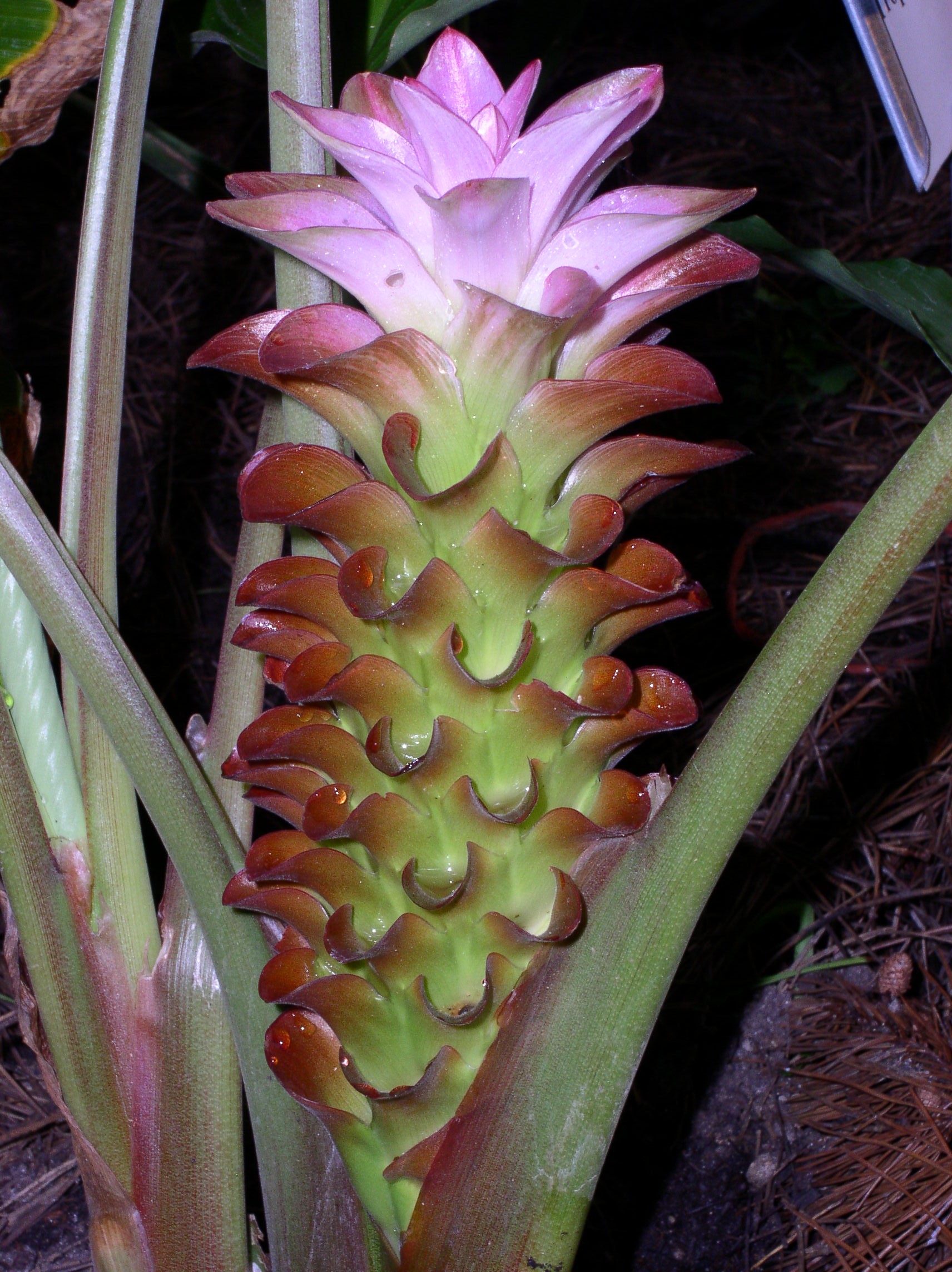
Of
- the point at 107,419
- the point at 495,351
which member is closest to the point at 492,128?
the point at 495,351

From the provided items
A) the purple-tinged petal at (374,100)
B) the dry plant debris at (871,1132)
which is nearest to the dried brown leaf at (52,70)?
the purple-tinged petal at (374,100)

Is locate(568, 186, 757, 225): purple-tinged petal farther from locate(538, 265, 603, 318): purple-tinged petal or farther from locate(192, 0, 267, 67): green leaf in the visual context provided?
locate(192, 0, 267, 67): green leaf

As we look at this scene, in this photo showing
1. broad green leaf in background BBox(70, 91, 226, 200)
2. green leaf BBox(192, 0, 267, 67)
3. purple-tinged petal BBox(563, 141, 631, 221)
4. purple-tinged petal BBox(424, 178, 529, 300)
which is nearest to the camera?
purple-tinged petal BBox(424, 178, 529, 300)

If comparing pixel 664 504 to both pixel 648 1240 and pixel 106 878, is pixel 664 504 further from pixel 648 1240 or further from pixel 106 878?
pixel 106 878

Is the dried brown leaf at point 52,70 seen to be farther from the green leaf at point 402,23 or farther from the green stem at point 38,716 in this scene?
the green stem at point 38,716

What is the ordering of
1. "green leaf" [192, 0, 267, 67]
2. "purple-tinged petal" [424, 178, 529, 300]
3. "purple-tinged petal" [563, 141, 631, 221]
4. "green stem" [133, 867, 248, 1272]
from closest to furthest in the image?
"purple-tinged petal" [424, 178, 529, 300] → "purple-tinged petal" [563, 141, 631, 221] → "green stem" [133, 867, 248, 1272] → "green leaf" [192, 0, 267, 67]

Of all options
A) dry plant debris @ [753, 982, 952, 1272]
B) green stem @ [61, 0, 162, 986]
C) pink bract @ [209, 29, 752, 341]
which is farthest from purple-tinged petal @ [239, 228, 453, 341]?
dry plant debris @ [753, 982, 952, 1272]

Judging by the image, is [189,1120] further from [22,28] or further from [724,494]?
[724,494]
